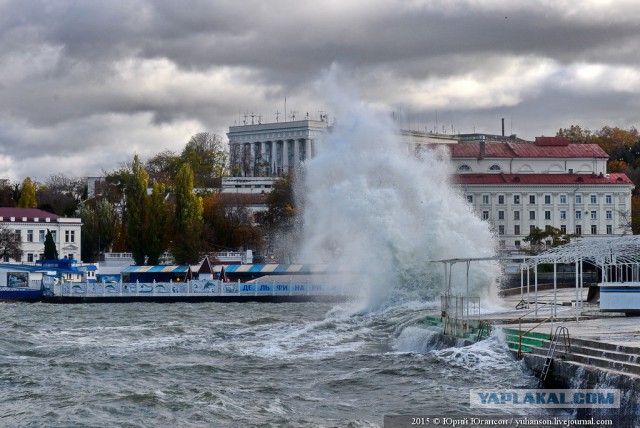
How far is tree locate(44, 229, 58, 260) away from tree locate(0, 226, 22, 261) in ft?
9.67

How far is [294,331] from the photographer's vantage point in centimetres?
4131

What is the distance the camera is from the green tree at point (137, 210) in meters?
84.1

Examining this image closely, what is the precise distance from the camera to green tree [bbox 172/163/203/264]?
86.1 metres

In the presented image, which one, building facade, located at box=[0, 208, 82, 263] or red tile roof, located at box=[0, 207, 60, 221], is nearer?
building facade, located at box=[0, 208, 82, 263]

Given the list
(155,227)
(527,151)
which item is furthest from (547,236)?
(155,227)

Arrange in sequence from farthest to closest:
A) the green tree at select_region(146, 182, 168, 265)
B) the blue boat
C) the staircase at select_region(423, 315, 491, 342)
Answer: the green tree at select_region(146, 182, 168, 265) < the blue boat < the staircase at select_region(423, 315, 491, 342)

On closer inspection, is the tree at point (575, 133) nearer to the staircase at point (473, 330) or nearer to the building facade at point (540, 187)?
the building facade at point (540, 187)

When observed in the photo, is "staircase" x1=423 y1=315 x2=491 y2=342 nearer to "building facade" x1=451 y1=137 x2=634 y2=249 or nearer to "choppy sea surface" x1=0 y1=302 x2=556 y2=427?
"choppy sea surface" x1=0 y1=302 x2=556 y2=427

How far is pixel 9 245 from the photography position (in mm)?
90375

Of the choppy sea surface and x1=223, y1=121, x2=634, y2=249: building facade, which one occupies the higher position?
x1=223, y1=121, x2=634, y2=249: building facade

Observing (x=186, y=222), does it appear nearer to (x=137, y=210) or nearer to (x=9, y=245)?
(x=137, y=210)

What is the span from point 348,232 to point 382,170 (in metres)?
3.58

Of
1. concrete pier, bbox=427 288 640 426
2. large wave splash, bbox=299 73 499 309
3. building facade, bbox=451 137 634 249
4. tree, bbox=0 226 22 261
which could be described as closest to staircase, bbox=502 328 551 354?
concrete pier, bbox=427 288 640 426

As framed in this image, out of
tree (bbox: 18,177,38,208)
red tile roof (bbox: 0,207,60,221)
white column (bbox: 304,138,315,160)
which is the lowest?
red tile roof (bbox: 0,207,60,221)
